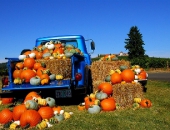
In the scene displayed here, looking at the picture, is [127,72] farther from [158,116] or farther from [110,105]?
[158,116]

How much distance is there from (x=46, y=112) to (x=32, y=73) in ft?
6.49

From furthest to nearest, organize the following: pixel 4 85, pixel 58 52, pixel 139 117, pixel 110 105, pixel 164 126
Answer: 1. pixel 58 52
2. pixel 4 85
3. pixel 110 105
4. pixel 139 117
5. pixel 164 126

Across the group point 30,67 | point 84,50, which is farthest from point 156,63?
point 30,67

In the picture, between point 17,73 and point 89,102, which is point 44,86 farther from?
point 89,102

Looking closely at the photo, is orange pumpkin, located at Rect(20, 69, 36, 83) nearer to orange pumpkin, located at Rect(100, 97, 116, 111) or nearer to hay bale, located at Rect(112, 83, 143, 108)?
orange pumpkin, located at Rect(100, 97, 116, 111)

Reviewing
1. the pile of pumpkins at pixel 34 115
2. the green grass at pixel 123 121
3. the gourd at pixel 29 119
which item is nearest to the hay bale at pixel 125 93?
the green grass at pixel 123 121

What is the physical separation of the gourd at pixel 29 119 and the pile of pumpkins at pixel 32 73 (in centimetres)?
160

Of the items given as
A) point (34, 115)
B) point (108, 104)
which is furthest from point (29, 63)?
point (108, 104)

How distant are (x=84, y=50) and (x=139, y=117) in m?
4.71

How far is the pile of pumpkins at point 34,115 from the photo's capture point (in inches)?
239

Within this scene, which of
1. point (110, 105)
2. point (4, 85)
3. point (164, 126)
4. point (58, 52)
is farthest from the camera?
point (58, 52)

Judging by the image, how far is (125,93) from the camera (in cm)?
805

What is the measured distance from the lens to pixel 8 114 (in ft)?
21.7

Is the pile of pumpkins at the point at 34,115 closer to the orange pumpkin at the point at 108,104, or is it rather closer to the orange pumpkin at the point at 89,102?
the orange pumpkin at the point at 89,102
